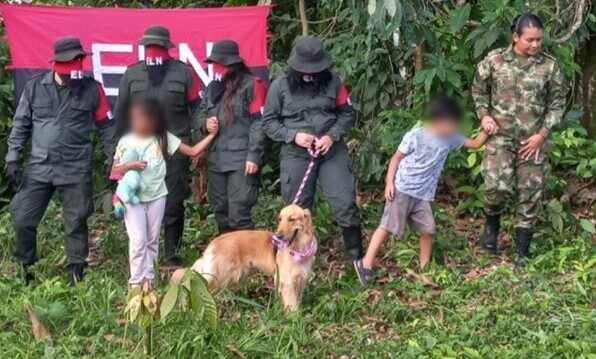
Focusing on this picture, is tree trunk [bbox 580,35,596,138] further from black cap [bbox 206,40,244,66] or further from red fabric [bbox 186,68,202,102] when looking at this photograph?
red fabric [bbox 186,68,202,102]

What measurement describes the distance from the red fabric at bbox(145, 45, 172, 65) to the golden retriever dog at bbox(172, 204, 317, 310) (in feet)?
5.13

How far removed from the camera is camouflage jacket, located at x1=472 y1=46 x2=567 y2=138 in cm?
655

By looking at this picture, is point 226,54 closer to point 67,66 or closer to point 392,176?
point 67,66

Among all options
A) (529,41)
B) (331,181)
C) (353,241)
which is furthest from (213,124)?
(529,41)

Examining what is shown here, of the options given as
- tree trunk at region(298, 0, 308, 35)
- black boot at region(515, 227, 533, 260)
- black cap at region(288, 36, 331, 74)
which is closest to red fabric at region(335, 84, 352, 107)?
black cap at region(288, 36, 331, 74)

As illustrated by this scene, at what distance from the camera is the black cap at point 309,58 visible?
20.9 ft

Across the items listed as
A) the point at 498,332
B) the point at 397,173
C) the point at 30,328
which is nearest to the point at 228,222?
the point at 397,173

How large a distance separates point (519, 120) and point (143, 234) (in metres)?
2.93

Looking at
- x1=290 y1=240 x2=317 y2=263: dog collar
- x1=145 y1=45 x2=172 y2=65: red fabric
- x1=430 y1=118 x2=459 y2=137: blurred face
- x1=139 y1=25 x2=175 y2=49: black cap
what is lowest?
x1=290 y1=240 x2=317 y2=263: dog collar

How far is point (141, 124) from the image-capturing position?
239 inches

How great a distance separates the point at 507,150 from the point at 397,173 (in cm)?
92

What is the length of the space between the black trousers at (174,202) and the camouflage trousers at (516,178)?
7.94 feet

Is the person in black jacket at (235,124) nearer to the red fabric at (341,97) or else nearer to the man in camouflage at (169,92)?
the man in camouflage at (169,92)

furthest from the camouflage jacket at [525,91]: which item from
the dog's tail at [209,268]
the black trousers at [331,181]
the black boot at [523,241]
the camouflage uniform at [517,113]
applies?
the dog's tail at [209,268]
